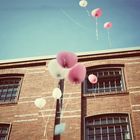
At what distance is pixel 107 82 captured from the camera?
1280 centimetres

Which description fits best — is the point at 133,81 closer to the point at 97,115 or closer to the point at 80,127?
the point at 97,115

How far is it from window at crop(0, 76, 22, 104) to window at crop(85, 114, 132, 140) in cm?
391

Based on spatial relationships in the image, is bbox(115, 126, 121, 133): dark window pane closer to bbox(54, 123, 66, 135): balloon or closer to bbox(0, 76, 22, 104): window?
bbox(54, 123, 66, 135): balloon

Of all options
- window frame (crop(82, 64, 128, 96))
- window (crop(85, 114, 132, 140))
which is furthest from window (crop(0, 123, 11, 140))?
window frame (crop(82, 64, 128, 96))

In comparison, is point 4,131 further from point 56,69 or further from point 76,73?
point 76,73

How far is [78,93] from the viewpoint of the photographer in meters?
11.9

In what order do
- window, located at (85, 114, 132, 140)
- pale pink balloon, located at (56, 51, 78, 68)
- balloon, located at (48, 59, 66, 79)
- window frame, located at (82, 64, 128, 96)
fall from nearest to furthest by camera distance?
pale pink balloon, located at (56, 51, 78, 68), balloon, located at (48, 59, 66, 79), window, located at (85, 114, 132, 140), window frame, located at (82, 64, 128, 96)

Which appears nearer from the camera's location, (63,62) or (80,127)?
(63,62)

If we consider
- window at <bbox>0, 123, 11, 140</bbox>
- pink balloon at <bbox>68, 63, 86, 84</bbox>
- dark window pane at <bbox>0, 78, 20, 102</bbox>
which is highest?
dark window pane at <bbox>0, 78, 20, 102</bbox>

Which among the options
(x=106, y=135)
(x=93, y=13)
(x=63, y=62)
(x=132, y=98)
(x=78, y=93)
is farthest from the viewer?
(x=78, y=93)

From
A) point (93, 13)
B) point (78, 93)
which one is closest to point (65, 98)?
point (78, 93)

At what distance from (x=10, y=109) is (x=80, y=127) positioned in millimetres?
3435

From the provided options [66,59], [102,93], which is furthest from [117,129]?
[66,59]

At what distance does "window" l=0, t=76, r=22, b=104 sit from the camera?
12.8m
